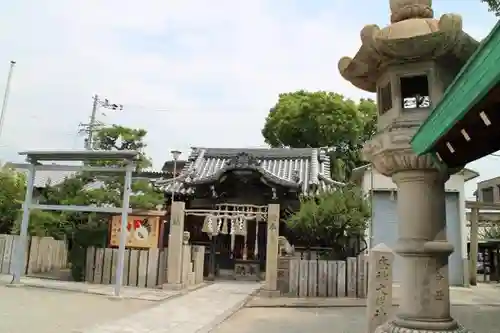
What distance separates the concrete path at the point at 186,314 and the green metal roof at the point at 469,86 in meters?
6.37

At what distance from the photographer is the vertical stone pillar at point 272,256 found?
13.9m

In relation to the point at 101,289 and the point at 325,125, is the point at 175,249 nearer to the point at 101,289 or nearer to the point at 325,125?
the point at 101,289

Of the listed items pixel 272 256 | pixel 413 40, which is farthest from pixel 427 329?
pixel 272 256

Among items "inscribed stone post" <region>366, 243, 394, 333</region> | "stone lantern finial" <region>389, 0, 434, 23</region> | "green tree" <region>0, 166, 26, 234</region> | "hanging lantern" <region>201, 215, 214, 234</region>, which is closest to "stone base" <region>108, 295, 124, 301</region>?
"hanging lantern" <region>201, 215, 214, 234</region>

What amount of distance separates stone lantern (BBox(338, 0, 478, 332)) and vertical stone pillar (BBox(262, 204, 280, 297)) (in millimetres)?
9163

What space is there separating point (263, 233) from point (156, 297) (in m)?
8.75

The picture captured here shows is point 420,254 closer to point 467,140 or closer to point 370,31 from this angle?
point 467,140

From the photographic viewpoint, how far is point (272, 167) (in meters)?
22.9

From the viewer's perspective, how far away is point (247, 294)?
1424 centimetres

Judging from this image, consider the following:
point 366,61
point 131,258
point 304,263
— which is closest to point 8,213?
point 131,258

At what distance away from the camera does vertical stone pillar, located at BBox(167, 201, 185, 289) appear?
14.4 m

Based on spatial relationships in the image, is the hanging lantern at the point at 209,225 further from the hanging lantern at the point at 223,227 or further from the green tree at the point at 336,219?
the green tree at the point at 336,219

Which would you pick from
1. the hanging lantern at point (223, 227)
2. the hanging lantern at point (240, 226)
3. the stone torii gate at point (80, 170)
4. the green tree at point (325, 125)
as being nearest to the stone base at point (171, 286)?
the stone torii gate at point (80, 170)

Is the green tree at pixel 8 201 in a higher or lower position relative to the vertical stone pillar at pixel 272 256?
higher
